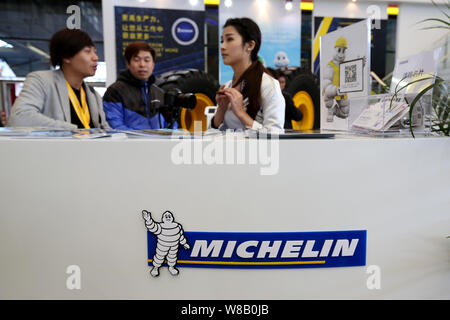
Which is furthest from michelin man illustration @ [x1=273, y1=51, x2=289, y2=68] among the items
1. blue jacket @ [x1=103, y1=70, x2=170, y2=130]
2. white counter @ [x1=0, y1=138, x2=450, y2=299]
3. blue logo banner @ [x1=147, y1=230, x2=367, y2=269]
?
blue logo banner @ [x1=147, y1=230, x2=367, y2=269]

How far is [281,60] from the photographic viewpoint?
17.3 feet

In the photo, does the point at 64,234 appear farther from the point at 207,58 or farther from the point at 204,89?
the point at 207,58

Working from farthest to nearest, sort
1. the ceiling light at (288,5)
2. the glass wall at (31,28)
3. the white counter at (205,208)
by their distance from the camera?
the ceiling light at (288,5) < the glass wall at (31,28) < the white counter at (205,208)

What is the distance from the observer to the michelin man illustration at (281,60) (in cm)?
527

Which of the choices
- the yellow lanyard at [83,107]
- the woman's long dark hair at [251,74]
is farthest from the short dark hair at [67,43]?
the woman's long dark hair at [251,74]

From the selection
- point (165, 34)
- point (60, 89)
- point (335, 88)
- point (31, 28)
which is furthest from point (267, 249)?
point (31, 28)

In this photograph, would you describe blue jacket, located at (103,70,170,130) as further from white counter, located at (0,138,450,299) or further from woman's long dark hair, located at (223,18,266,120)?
white counter, located at (0,138,450,299)

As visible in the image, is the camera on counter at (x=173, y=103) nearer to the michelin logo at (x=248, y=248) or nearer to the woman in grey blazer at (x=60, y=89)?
the woman in grey blazer at (x=60, y=89)

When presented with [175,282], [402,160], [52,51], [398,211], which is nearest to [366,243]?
[398,211]

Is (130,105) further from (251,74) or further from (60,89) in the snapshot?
(251,74)

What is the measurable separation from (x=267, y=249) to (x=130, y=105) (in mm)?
1556

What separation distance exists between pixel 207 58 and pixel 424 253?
15.0 feet

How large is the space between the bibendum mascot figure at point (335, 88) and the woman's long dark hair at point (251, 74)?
0.99ft

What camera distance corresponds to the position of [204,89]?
4.25 metres
